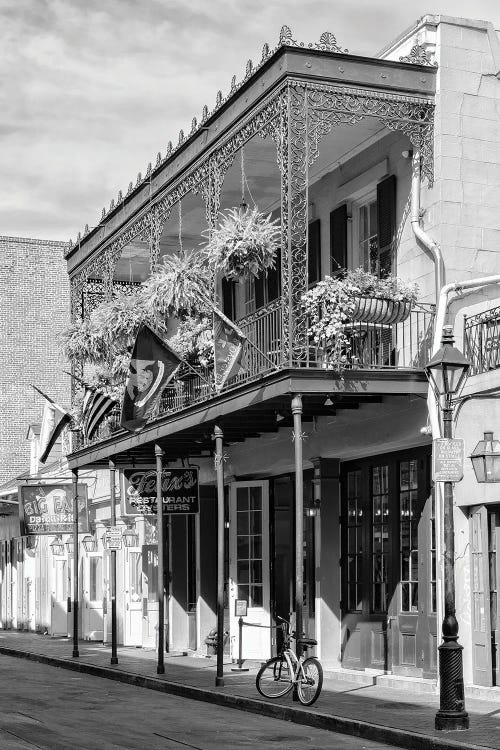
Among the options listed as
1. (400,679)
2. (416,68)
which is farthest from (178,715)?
(416,68)

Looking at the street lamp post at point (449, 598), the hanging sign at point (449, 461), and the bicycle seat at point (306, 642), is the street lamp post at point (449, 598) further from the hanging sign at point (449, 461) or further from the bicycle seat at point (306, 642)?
the bicycle seat at point (306, 642)

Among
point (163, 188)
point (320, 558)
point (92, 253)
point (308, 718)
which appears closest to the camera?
point (308, 718)

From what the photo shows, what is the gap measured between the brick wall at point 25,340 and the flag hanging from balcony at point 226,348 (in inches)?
1148

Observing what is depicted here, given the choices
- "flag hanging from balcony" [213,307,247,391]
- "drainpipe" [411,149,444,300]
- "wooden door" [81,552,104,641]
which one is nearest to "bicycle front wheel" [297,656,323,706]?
"flag hanging from balcony" [213,307,247,391]

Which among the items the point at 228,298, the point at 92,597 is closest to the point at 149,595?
the point at 92,597

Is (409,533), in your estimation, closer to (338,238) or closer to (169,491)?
(338,238)

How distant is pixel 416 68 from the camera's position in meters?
16.2

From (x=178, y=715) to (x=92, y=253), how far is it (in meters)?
11.9

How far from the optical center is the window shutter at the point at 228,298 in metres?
23.3

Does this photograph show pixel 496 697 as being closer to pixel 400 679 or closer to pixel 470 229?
pixel 400 679

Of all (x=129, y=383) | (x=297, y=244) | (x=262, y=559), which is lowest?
(x=262, y=559)

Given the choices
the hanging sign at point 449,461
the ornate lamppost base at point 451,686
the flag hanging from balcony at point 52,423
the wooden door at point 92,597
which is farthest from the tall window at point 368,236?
the wooden door at point 92,597

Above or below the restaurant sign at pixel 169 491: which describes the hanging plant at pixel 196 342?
above

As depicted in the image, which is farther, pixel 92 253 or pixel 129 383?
pixel 92 253
